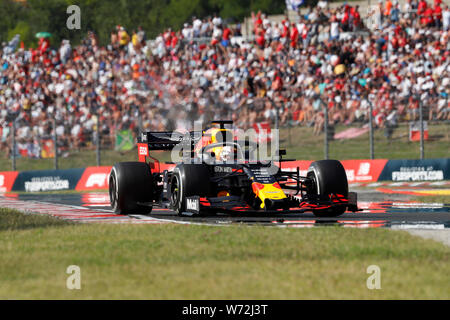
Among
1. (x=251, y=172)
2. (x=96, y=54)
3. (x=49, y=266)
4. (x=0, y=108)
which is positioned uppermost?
(x=96, y=54)

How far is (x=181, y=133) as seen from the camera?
1363cm

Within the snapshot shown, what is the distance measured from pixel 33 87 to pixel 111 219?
71.7 feet

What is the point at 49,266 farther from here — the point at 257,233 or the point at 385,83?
the point at 385,83

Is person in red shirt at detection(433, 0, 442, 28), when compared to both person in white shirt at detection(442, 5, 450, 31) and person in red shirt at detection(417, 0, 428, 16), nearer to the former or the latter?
person in white shirt at detection(442, 5, 450, 31)

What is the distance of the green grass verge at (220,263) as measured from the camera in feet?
18.8

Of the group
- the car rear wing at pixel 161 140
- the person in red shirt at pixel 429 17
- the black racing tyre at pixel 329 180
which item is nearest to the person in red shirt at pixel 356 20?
the person in red shirt at pixel 429 17

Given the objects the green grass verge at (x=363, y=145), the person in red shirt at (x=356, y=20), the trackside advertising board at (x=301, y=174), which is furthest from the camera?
the person in red shirt at (x=356, y=20)

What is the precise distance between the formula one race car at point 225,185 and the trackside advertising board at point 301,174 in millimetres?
8598

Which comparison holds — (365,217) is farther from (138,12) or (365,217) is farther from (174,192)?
(138,12)

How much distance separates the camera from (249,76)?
27062mm

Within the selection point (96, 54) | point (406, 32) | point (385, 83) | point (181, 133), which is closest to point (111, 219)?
point (181, 133)

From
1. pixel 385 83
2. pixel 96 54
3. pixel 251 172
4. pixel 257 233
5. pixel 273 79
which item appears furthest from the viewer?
pixel 96 54

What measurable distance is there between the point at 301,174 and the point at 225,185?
371 inches

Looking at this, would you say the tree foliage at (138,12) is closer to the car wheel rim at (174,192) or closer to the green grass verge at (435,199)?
the green grass verge at (435,199)
